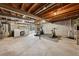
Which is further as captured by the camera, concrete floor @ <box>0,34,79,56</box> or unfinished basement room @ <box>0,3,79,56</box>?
unfinished basement room @ <box>0,3,79,56</box>

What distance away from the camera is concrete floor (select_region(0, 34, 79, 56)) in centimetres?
232

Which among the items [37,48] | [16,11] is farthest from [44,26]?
[16,11]

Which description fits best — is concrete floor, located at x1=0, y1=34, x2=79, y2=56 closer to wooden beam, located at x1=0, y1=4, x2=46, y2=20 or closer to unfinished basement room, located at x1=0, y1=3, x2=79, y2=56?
unfinished basement room, located at x1=0, y1=3, x2=79, y2=56

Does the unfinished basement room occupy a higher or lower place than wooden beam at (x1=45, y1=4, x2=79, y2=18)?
lower

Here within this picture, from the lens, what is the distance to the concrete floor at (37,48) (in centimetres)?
232

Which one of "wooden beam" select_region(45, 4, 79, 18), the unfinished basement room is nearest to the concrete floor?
the unfinished basement room

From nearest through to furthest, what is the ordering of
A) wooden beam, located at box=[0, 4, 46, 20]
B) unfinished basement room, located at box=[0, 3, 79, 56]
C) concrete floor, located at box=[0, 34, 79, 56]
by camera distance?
wooden beam, located at box=[0, 4, 46, 20], concrete floor, located at box=[0, 34, 79, 56], unfinished basement room, located at box=[0, 3, 79, 56]

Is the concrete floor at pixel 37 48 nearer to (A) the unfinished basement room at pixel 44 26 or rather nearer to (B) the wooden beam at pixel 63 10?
(A) the unfinished basement room at pixel 44 26

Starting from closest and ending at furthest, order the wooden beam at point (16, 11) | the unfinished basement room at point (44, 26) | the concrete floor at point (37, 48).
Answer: the wooden beam at point (16, 11)
the concrete floor at point (37, 48)
the unfinished basement room at point (44, 26)

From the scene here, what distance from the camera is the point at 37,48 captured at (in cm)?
265

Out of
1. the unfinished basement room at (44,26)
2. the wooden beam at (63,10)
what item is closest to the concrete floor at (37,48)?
the unfinished basement room at (44,26)

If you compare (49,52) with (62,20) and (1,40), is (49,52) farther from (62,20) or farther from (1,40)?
(1,40)

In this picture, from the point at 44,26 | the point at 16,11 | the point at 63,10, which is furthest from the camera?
the point at 44,26

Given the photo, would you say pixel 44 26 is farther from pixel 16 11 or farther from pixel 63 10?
pixel 16 11
